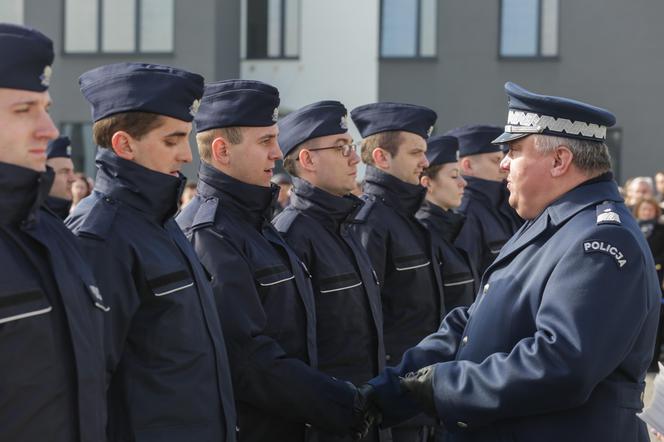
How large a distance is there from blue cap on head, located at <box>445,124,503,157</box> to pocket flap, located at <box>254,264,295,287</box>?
4139 mm

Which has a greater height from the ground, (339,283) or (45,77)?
(45,77)

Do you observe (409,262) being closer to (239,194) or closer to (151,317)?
(239,194)

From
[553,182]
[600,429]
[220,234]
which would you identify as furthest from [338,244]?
[600,429]

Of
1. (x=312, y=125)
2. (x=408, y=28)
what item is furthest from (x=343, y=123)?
(x=408, y=28)

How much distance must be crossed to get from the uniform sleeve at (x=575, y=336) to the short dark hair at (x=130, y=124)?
1496 mm

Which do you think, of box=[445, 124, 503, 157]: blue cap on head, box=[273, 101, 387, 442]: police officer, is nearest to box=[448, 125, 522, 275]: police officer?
box=[445, 124, 503, 157]: blue cap on head

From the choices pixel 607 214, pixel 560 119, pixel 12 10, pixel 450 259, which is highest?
pixel 12 10

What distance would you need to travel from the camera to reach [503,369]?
3.71 m

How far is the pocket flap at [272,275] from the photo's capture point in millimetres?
4543

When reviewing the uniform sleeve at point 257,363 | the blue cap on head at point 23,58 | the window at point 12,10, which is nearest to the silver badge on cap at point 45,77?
the blue cap on head at point 23,58

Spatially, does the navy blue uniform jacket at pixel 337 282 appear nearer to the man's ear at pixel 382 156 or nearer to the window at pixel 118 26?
the man's ear at pixel 382 156

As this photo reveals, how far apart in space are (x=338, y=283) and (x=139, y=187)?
1.55m

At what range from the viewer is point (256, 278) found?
454 centimetres

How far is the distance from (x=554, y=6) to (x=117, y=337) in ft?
68.9
